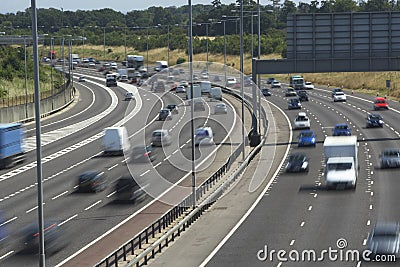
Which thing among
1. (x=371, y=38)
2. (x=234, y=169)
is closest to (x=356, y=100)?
(x=371, y=38)

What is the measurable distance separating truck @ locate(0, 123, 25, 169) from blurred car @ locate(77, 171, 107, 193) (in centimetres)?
892

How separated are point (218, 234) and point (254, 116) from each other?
32401 mm

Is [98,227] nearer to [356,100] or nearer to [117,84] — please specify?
[356,100]

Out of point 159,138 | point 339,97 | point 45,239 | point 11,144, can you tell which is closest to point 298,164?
point 159,138

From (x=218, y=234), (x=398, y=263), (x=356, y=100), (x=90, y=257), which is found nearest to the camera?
(x=398, y=263)

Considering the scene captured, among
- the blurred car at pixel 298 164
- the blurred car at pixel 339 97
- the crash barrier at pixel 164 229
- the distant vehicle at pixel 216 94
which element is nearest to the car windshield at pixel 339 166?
the crash barrier at pixel 164 229

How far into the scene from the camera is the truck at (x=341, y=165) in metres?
53.7

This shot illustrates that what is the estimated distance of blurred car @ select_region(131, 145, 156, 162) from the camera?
68.8 m

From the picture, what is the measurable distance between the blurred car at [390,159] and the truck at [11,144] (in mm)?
25592

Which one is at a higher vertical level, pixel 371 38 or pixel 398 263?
pixel 371 38

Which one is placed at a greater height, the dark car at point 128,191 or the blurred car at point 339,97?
the dark car at point 128,191

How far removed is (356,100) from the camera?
128 meters

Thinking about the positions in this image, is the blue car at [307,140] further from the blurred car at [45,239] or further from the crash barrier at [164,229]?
the blurred car at [45,239]

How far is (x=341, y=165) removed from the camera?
54.5 metres
